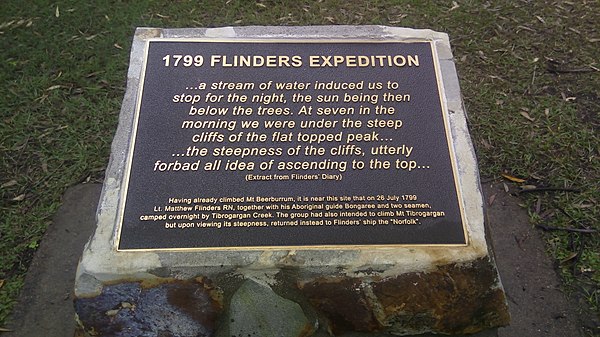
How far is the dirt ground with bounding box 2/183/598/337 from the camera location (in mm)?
3090

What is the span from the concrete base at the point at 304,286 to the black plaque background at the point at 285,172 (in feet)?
0.21

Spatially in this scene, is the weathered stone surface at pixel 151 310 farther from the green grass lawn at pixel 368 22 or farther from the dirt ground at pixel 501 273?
the green grass lawn at pixel 368 22

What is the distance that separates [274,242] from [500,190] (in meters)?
1.96

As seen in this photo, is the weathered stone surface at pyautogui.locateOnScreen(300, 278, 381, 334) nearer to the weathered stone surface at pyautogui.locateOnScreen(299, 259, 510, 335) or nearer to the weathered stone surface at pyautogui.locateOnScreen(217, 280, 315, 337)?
the weathered stone surface at pyautogui.locateOnScreen(299, 259, 510, 335)

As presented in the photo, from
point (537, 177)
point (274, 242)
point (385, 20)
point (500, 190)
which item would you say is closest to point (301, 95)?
point (274, 242)

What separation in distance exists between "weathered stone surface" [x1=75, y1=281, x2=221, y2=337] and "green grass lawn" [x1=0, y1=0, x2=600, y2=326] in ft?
3.57

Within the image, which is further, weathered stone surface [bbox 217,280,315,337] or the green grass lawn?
the green grass lawn

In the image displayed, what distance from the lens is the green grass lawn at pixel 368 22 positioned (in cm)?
361

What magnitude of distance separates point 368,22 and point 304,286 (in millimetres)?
3106

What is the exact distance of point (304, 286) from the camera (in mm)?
2377

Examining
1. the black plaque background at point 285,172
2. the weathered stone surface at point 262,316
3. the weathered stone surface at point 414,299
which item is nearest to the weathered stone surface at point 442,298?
the weathered stone surface at point 414,299

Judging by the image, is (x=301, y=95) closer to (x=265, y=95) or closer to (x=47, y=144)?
(x=265, y=95)

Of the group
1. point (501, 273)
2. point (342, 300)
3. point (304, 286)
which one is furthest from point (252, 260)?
point (501, 273)

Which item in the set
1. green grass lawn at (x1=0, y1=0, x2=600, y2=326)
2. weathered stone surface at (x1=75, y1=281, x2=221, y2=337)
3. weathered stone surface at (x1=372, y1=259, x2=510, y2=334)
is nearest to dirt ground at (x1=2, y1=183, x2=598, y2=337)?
green grass lawn at (x1=0, y1=0, x2=600, y2=326)
